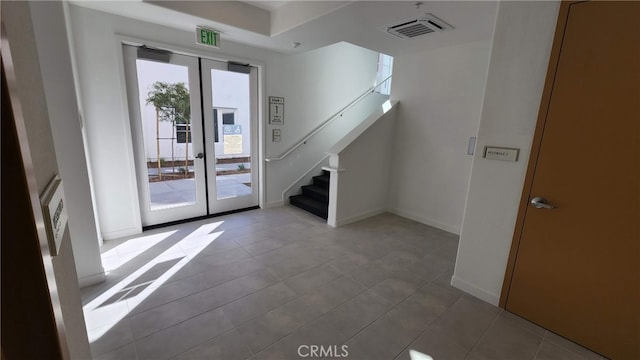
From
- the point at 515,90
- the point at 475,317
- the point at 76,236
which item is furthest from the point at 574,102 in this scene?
the point at 76,236

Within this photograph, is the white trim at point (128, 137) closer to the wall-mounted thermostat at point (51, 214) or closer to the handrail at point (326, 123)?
the handrail at point (326, 123)

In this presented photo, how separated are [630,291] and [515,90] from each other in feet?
5.00

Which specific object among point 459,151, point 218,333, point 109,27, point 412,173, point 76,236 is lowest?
point 218,333

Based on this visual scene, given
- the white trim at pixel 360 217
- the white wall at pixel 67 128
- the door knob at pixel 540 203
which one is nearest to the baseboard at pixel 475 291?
the door knob at pixel 540 203

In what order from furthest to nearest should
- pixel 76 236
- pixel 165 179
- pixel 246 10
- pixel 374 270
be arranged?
pixel 165 179
pixel 246 10
pixel 374 270
pixel 76 236

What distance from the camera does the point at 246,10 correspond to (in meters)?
3.28

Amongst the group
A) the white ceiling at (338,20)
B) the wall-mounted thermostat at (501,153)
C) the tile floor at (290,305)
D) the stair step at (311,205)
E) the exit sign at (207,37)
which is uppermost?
the white ceiling at (338,20)

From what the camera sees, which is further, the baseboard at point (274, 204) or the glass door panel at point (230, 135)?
the baseboard at point (274, 204)

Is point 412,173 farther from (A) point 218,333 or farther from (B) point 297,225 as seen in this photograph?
(A) point 218,333

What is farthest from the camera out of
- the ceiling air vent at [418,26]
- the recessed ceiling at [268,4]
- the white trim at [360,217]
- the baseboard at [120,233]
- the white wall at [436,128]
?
the white trim at [360,217]

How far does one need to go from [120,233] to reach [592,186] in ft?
15.4

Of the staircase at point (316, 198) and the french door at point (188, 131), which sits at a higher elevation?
the french door at point (188, 131)

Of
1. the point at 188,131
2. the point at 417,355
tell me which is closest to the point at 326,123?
the point at 188,131

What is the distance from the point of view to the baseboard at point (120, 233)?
3333 millimetres
